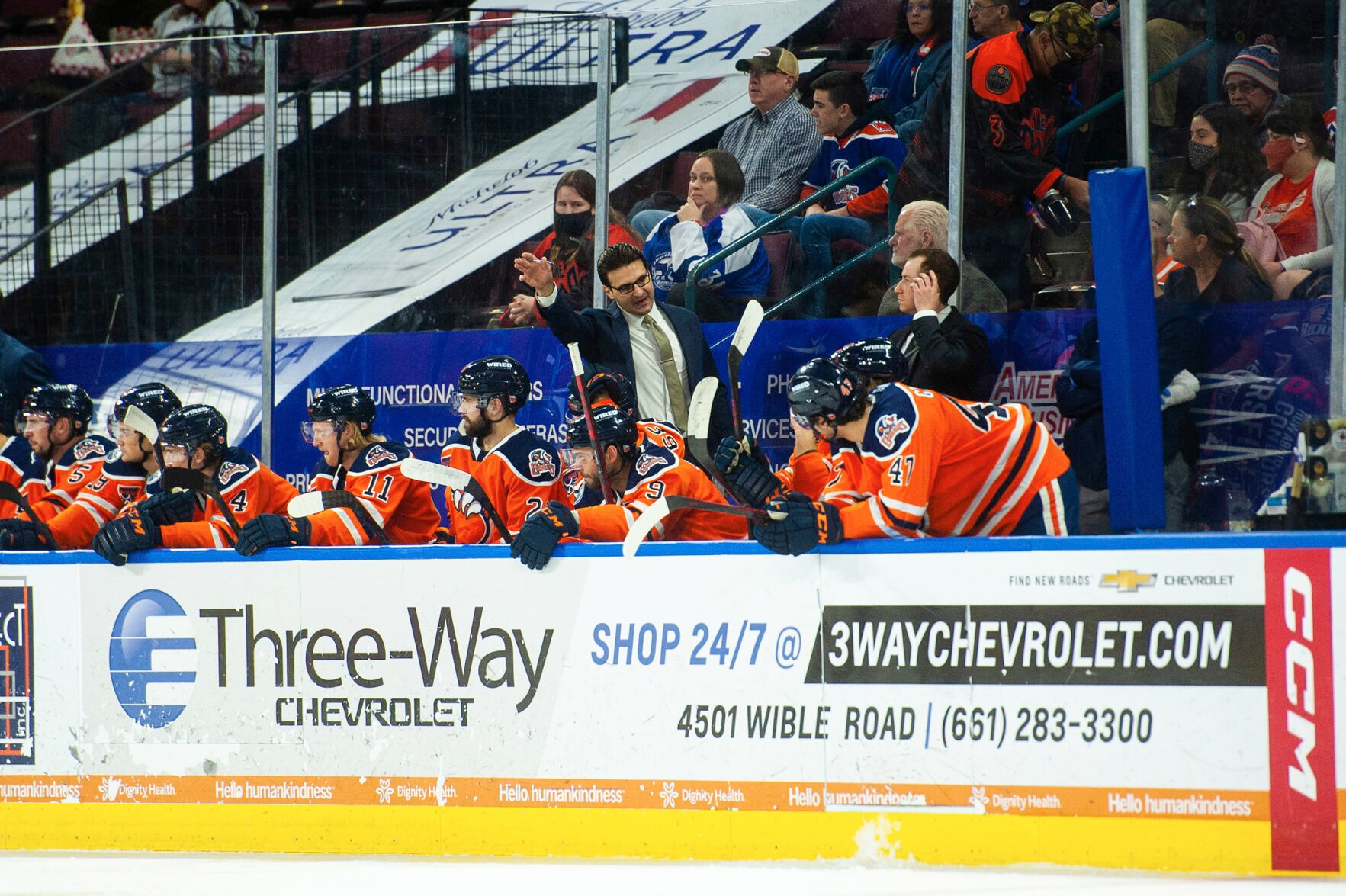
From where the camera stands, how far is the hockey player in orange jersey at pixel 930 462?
445 cm

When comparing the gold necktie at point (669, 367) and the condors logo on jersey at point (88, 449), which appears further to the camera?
the condors logo on jersey at point (88, 449)

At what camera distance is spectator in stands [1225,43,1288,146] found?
525 centimetres

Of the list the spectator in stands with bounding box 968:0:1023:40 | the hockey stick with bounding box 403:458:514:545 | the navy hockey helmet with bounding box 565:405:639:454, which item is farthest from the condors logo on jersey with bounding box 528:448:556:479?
the spectator in stands with bounding box 968:0:1023:40

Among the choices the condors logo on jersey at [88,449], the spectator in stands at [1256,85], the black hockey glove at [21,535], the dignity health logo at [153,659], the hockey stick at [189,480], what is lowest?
the dignity health logo at [153,659]

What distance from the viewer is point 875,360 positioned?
199 inches

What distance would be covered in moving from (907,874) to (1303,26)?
124 inches

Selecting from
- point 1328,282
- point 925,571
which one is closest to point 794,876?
point 925,571

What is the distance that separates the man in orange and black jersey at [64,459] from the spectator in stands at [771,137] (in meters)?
→ 2.91

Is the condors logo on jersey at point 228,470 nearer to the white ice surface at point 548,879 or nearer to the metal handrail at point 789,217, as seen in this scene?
the white ice surface at point 548,879

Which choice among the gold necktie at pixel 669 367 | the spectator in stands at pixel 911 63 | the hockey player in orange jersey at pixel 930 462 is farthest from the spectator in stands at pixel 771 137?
the hockey player in orange jersey at pixel 930 462

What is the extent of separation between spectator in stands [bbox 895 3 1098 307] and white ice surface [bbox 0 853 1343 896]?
247 cm

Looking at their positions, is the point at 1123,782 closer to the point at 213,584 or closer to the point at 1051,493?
the point at 1051,493

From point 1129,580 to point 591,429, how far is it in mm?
1861

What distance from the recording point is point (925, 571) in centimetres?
437
